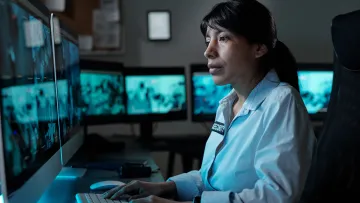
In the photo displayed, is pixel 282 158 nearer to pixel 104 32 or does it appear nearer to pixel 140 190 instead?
pixel 140 190

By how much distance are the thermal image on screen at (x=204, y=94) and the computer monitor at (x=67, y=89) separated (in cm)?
109

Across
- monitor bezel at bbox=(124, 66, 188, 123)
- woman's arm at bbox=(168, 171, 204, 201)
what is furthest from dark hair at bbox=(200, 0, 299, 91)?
monitor bezel at bbox=(124, 66, 188, 123)

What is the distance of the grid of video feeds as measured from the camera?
0.78 metres

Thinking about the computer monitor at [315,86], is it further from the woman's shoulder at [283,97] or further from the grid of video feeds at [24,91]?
the grid of video feeds at [24,91]

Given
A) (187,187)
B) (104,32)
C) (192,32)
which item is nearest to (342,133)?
(187,187)

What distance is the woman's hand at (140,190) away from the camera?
3.93 feet

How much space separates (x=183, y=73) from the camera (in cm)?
290

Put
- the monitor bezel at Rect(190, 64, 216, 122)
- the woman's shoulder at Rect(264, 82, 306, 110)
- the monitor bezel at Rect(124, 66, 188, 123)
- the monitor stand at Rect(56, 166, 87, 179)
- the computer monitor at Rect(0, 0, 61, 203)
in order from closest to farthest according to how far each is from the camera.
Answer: the computer monitor at Rect(0, 0, 61, 203)
the woman's shoulder at Rect(264, 82, 306, 110)
the monitor stand at Rect(56, 166, 87, 179)
the monitor bezel at Rect(124, 66, 188, 123)
the monitor bezel at Rect(190, 64, 216, 122)

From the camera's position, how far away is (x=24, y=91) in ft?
2.98

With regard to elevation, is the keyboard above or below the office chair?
below

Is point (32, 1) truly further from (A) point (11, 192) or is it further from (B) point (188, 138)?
(B) point (188, 138)

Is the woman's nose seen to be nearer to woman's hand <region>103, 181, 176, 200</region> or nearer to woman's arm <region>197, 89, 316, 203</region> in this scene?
woman's arm <region>197, 89, 316, 203</region>

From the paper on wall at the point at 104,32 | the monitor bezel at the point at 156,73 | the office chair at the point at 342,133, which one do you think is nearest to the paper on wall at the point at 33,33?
the office chair at the point at 342,133

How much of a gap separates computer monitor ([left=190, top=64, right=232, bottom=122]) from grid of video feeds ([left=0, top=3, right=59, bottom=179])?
174 cm
